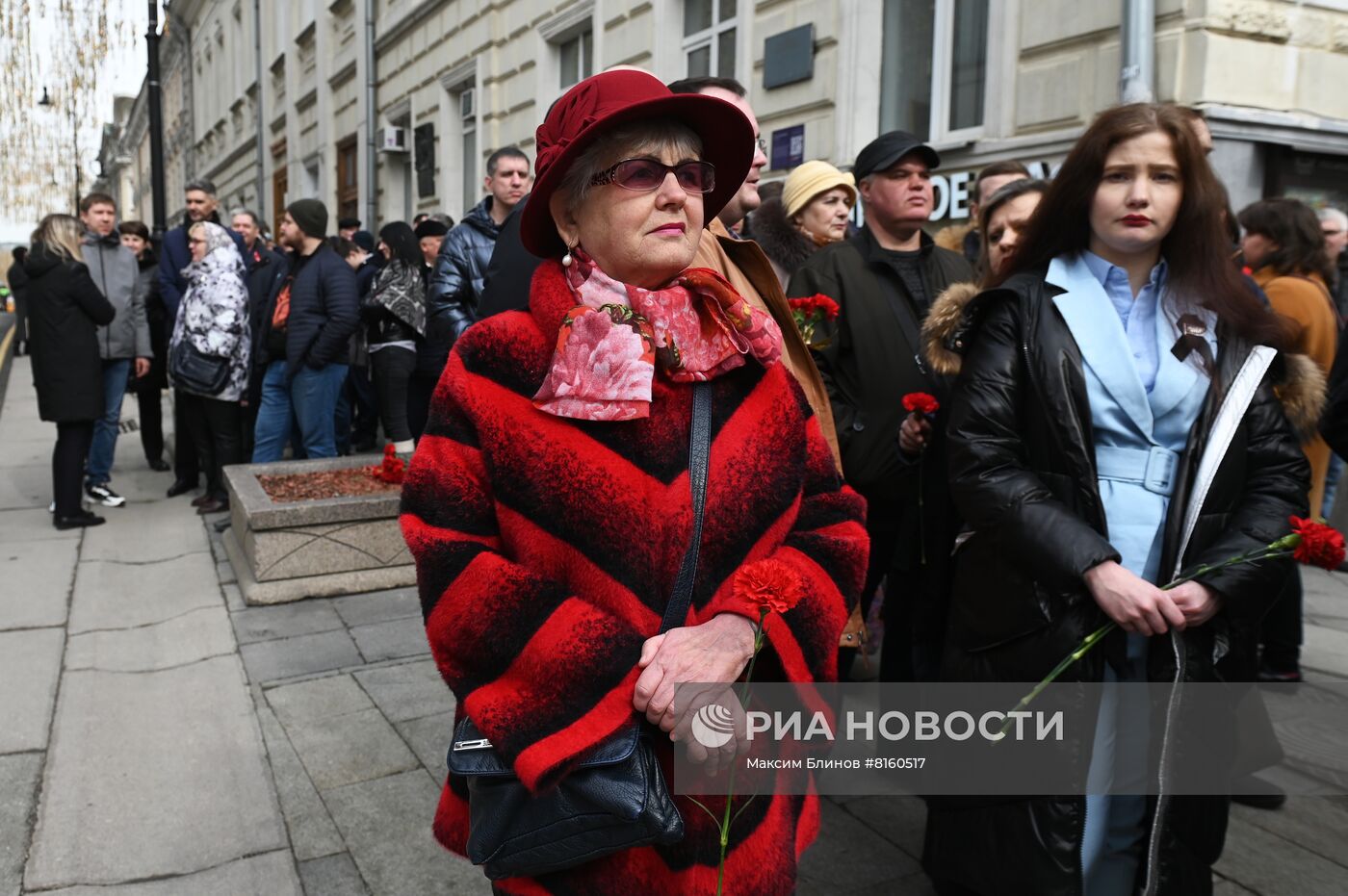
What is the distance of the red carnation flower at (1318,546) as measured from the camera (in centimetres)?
212

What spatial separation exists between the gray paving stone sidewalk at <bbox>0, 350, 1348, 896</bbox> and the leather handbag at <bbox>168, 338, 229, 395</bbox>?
1.53 metres

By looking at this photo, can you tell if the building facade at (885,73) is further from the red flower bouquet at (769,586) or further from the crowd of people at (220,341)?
the red flower bouquet at (769,586)

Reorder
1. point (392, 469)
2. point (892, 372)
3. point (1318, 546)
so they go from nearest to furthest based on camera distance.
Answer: point (1318, 546)
point (892, 372)
point (392, 469)

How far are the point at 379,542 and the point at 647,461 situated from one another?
4162mm

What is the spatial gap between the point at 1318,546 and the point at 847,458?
146cm

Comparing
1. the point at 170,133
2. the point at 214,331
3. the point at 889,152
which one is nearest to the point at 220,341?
the point at 214,331

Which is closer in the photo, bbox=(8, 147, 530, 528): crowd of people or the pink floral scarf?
the pink floral scarf

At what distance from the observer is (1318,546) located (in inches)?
83.5

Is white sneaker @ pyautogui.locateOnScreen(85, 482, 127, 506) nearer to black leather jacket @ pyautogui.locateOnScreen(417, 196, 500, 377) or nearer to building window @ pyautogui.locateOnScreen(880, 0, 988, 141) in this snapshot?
black leather jacket @ pyautogui.locateOnScreen(417, 196, 500, 377)

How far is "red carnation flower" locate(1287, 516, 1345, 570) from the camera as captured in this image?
2.12 m

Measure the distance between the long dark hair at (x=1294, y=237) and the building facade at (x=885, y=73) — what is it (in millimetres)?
1225

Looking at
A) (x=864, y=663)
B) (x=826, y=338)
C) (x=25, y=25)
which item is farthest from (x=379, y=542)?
(x=25, y=25)

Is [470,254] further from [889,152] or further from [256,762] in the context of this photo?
[256,762]

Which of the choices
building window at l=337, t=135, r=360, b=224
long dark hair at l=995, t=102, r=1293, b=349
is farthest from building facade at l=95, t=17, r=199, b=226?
long dark hair at l=995, t=102, r=1293, b=349
